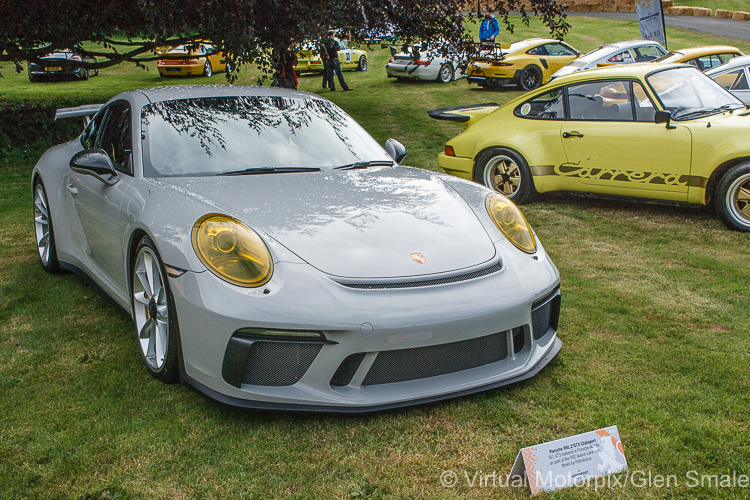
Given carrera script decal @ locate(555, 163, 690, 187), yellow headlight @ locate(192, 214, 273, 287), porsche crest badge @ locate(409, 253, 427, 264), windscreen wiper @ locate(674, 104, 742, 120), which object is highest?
windscreen wiper @ locate(674, 104, 742, 120)

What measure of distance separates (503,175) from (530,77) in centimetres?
1195

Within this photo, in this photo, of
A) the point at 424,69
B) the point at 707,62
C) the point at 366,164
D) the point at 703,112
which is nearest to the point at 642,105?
the point at 703,112

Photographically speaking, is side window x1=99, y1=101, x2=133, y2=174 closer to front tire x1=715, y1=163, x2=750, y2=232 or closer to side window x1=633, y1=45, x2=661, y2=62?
front tire x1=715, y1=163, x2=750, y2=232

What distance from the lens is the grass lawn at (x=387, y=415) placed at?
2605 mm

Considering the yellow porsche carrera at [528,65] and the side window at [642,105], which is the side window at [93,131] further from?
the yellow porsche carrera at [528,65]

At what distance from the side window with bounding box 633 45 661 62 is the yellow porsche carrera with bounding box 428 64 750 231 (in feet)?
31.8

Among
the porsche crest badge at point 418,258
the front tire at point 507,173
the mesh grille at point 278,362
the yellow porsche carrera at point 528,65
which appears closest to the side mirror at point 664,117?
the front tire at point 507,173

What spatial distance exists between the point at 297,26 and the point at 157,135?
18.0ft

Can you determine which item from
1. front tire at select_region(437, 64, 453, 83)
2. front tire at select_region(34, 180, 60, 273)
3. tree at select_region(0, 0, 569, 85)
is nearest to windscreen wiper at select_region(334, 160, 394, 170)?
front tire at select_region(34, 180, 60, 273)

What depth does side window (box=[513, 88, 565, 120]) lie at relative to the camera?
287 inches

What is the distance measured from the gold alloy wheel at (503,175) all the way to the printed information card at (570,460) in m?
5.11

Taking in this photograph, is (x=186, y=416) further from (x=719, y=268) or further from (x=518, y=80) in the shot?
(x=518, y=80)

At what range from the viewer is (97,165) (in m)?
3.82

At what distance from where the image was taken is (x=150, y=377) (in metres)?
3.46
